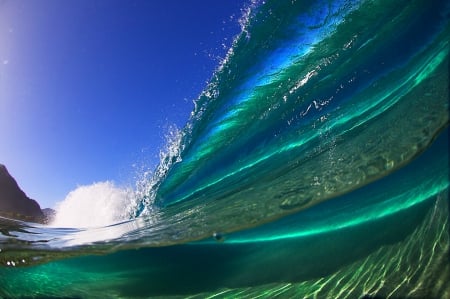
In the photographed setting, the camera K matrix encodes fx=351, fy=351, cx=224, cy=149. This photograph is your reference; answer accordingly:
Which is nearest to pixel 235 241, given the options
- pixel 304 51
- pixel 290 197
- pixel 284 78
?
pixel 290 197

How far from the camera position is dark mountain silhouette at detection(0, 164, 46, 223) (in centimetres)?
738

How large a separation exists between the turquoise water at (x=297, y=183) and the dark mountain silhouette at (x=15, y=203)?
32.9 inches

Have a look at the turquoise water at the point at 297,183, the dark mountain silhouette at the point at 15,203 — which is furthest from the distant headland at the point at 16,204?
the turquoise water at the point at 297,183

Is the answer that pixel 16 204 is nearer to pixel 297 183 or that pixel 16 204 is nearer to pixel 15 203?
pixel 15 203

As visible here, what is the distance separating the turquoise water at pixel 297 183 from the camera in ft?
13.8

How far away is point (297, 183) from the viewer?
15.4 feet

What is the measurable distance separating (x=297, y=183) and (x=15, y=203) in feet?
23.6

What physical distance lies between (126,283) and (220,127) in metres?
3.49

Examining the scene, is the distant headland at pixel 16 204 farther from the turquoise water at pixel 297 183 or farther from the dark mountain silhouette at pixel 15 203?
the turquoise water at pixel 297 183

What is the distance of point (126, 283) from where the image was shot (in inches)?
200

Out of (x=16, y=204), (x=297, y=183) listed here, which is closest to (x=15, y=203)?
(x=16, y=204)

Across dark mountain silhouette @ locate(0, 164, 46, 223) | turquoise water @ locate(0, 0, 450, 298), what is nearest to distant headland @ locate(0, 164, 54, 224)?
dark mountain silhouette @ locate(0, 164, 46, 223)

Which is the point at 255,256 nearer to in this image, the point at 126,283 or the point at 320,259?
the point at 320,259

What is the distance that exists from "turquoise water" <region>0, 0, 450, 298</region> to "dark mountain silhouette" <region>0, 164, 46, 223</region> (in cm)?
83
